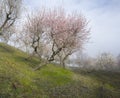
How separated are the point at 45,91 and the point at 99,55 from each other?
175 meters

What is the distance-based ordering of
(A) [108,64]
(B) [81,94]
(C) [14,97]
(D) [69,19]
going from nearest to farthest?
(C) [14,97], (B) [81,94], (D) [69,19], (A) [108,64]

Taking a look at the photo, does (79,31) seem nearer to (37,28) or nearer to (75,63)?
(37,28)

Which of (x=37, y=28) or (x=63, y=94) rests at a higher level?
(x=37, y=28)

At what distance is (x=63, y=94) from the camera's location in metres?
22.3

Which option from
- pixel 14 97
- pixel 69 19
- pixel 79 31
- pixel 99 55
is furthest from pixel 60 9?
pixel 99 55

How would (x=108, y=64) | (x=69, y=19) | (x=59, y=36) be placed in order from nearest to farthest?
(x=59, y=36)
(x=69, y=19)
(x=108, y=64)

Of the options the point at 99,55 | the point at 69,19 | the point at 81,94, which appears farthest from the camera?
the point at 99,55

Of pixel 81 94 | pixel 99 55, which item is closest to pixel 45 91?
pixel 81 94

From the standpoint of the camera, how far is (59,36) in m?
39.2

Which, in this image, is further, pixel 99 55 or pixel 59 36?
pixel 99 55

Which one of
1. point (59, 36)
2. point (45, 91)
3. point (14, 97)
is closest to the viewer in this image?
point (14, 97)

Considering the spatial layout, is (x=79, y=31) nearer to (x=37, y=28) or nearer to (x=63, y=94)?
(x=37, y=28)

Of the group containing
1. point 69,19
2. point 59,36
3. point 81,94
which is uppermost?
point 69,19

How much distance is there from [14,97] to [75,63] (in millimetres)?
170425
